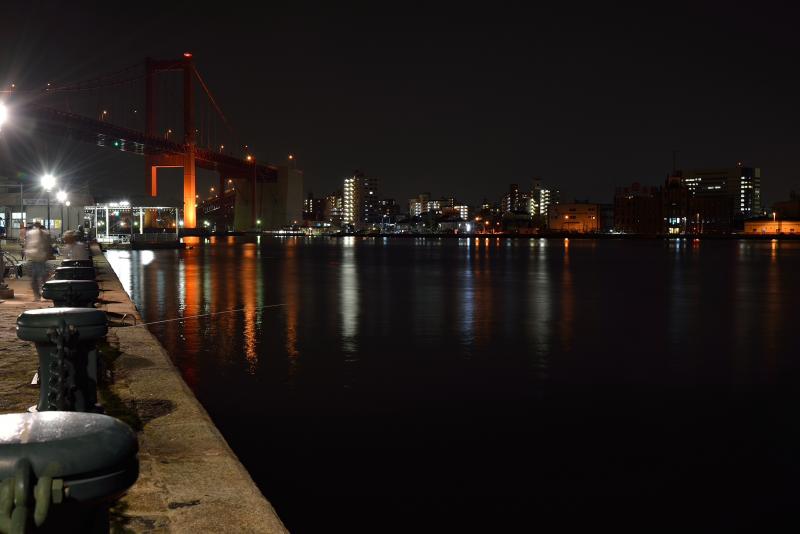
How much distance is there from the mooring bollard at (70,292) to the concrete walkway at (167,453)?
817 mm

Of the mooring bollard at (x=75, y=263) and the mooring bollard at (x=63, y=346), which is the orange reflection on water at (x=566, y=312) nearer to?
the mooring bollard at (x=75, y=263)

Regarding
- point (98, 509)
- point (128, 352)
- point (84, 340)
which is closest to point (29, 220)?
point (128, 352)

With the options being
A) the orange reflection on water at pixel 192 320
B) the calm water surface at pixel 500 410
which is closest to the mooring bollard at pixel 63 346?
the calm water surface at pixel 500 410

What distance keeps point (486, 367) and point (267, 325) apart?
5.49 m

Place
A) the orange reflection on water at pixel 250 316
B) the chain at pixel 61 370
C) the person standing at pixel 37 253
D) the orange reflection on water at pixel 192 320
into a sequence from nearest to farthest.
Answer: the chain at pixel 61 370
the orange reflection on water at pixel 192 320
the orange reflection on water at pixel 250 316
the person standing at pixel 37 253

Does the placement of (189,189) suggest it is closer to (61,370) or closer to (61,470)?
(61,370)

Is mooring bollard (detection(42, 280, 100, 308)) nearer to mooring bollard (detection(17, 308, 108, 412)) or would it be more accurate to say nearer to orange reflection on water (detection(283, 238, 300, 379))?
mooring bollard (detection(17, 308, 108, 412))

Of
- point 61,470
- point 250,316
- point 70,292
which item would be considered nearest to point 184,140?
point 250,316

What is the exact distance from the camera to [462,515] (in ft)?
18.9

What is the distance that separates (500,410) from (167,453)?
4.34 metres

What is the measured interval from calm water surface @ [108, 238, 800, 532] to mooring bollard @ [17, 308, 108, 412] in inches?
70.6

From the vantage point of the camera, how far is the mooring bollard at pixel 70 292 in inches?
289

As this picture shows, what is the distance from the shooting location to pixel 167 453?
17.3 feet

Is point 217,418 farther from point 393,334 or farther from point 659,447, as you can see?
point 393,334
